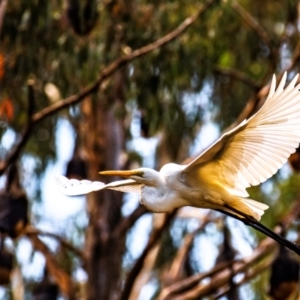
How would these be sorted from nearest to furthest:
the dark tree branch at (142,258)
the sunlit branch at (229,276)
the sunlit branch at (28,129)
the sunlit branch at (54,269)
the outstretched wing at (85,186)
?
the outstretched wing at (85,186), the sunlit branch at (28,129), the dark tree branch at (142,258), the sunlit branch at (229,276), the sunlit branch at (54,269)

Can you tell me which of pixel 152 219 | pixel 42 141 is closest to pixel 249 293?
pixel 152 219

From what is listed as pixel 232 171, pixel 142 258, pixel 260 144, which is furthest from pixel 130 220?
pixel 260 144

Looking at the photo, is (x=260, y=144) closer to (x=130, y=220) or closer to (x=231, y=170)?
(x=231, y=170)

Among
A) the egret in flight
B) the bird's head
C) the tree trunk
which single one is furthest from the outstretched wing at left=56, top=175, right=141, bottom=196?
the tree trunk

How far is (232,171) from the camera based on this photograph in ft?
13.8

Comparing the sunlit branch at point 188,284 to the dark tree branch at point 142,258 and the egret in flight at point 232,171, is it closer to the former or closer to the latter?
the dark tree branch at point 142,258

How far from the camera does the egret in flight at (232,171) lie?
12.7ft

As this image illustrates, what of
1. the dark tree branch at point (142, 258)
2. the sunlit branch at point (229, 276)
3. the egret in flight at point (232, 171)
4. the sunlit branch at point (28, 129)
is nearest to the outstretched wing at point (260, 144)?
the egret in flight at point (232, 171)

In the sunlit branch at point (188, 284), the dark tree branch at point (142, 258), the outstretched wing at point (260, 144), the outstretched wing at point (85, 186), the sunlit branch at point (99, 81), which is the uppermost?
the sunlit branch at point (99, 81)

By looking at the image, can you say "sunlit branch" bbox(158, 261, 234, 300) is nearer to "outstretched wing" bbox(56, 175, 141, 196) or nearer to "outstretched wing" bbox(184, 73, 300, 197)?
"outstretched wing" bbox(56, 175, 141, 196)

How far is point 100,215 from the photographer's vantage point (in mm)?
8977

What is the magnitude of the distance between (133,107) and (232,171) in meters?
5.18

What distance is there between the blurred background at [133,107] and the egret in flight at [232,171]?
207 centimetres

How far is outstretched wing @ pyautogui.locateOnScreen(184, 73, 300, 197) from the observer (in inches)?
150
